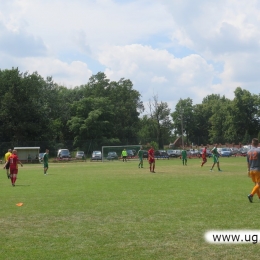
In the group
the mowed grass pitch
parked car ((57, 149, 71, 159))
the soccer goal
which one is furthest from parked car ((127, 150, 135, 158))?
the mowed grass pitch

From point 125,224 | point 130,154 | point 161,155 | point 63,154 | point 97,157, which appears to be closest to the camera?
point 125,224

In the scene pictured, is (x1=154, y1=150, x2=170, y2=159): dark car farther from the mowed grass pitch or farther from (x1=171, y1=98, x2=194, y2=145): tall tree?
(x1=171, y1=98, x2=194, y2=145): tall tree

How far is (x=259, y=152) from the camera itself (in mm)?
12852

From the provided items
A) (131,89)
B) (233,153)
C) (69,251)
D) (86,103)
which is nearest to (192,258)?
(69,251)

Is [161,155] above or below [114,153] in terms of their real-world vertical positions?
below

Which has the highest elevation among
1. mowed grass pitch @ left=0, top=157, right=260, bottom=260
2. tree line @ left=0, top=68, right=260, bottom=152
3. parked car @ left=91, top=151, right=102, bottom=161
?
tree line @ left=0, top=68, right=260, bottom=152

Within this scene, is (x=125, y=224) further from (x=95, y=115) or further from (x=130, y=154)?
(x=95, y=115)

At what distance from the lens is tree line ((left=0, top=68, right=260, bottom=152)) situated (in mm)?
70750

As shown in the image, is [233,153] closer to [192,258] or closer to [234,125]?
[234,125]

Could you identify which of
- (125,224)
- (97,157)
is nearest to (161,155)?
(97,157)

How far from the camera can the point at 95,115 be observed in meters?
79.3

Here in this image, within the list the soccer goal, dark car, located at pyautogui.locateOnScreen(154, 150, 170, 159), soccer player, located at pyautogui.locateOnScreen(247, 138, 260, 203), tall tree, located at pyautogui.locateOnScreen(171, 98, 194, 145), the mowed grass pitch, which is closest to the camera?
the mowed grass pitch

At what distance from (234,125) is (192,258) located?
313ft

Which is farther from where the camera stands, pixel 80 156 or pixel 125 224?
pixel 80 156
